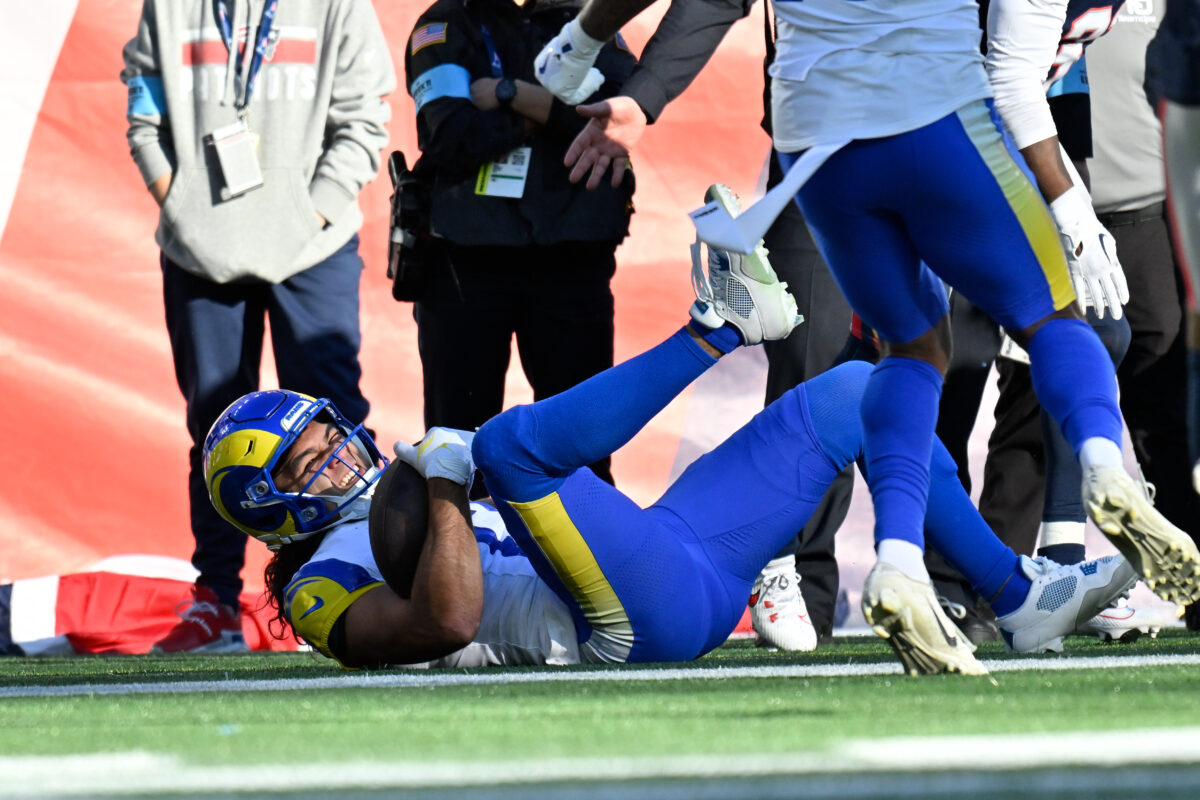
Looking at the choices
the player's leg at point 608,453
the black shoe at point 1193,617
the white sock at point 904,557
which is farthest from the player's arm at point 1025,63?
the black shoe at point 1193,617

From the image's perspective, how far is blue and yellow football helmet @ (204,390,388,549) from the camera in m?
3.27

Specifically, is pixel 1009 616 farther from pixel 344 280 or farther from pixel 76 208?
pixel 76 208

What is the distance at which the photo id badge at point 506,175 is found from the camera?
4.04 m

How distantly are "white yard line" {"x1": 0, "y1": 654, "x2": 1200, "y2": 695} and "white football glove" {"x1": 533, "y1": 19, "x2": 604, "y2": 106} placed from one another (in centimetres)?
109

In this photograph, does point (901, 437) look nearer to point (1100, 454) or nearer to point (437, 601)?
point (1100, 454)

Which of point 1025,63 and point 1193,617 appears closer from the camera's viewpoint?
point 1025,63

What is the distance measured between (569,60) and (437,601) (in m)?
1.03

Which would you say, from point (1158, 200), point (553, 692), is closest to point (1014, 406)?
point (1158, 200)

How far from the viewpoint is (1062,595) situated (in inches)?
112

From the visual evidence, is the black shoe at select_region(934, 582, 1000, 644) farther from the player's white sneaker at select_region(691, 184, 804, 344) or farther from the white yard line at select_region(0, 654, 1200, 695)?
the player's white sneaker at select_region(691, 184, 804, 344)

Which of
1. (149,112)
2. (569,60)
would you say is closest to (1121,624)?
(569,60)

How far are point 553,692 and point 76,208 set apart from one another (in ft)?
11.2

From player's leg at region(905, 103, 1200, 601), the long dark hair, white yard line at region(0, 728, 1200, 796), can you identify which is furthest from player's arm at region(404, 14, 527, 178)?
white yard line at region(0, 728, 1200, 796)

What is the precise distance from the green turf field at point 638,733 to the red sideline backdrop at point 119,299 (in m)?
2.28
